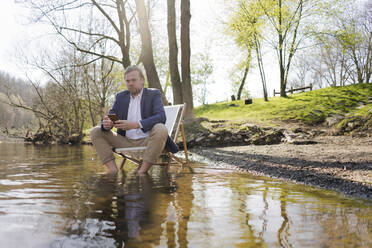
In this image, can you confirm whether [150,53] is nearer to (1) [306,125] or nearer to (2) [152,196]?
(1) [306,125]

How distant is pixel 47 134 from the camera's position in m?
18.5

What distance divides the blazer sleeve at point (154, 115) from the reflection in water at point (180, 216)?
1.07m

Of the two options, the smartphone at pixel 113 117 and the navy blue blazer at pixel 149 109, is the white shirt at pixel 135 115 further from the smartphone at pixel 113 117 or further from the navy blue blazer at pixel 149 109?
the smartphone at pixel 113 117

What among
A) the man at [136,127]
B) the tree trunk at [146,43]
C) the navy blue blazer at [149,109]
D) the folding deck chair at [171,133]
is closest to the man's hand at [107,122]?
the man at [136,127]

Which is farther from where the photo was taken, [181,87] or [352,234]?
[181,87]

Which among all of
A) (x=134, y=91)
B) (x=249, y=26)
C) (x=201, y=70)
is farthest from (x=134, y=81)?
(x=201, y=70)

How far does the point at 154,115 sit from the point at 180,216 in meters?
2.32

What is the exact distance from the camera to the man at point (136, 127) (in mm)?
3984

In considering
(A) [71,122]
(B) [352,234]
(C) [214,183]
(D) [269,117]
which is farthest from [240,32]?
(B) [352,234]

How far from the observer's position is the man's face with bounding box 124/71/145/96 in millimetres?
4168

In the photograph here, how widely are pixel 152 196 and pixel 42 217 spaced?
0.96m

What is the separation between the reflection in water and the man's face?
1.63 m

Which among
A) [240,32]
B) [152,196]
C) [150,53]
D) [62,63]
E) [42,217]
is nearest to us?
[42,217]

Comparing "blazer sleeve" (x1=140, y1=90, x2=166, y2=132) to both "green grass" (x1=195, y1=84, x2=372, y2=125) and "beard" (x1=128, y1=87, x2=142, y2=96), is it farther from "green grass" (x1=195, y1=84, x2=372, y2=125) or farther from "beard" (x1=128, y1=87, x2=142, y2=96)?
"green grass" (x1=195, y1=84, x2=372, y2=125)
